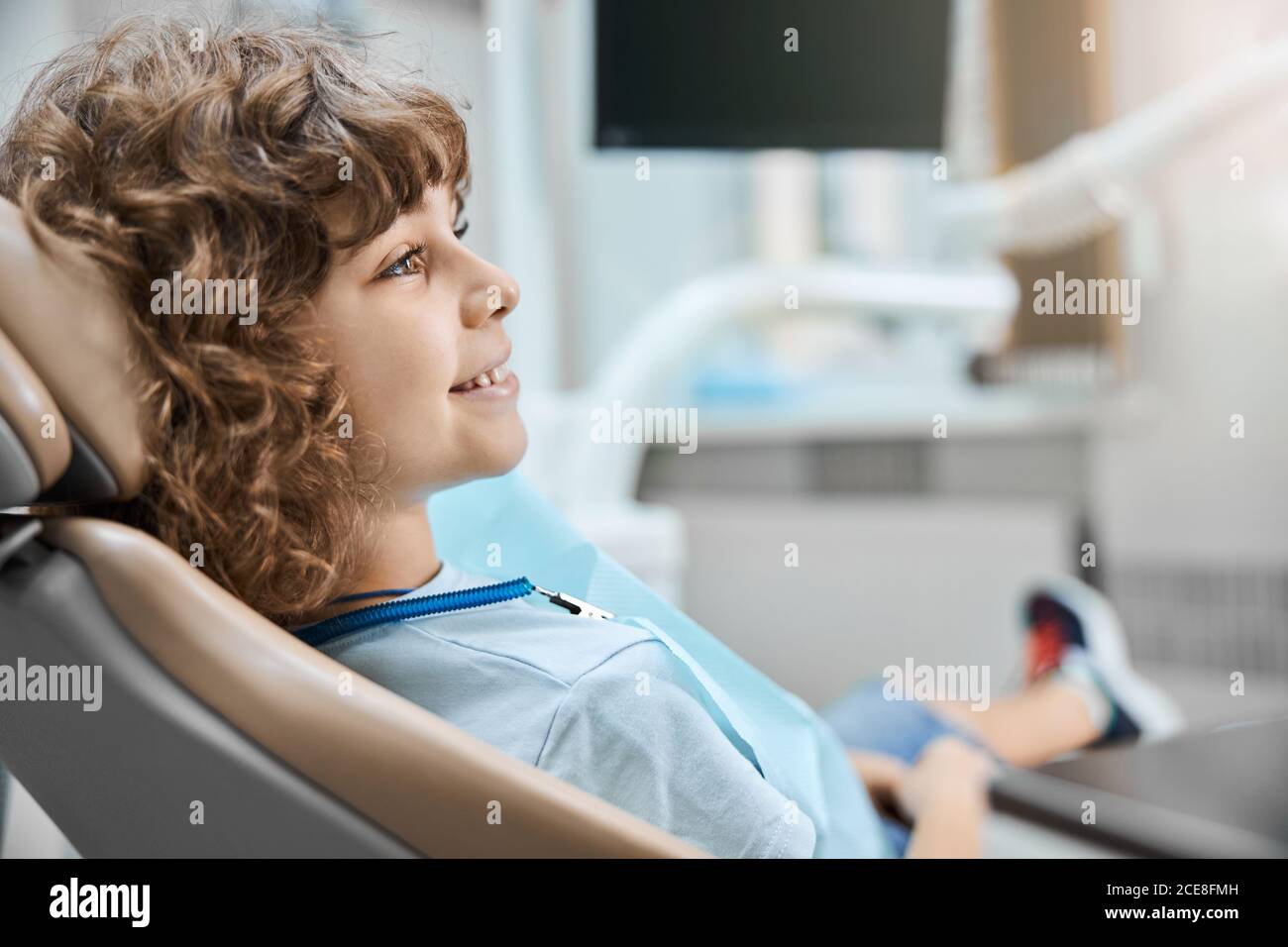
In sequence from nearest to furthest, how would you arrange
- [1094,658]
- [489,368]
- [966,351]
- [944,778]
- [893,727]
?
[489,368]
[944,778]
[893,727]
[1094,658]
[966,351]

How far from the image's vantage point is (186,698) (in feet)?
1.28

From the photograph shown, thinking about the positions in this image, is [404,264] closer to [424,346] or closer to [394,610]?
[424,346]

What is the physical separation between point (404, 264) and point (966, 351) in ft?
5.54

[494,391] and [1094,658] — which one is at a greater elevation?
Answer: [494,391]

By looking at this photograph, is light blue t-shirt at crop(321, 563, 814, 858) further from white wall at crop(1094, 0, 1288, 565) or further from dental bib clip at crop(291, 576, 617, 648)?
white wall at crop(1094, 0, 1288, 565)

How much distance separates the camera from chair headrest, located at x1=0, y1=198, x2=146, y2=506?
0.36 meters

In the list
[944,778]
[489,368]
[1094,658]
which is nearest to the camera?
[489,368]

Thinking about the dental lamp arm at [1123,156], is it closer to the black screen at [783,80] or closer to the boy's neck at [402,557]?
the black screen at [783,80]

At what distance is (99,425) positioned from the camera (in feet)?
1.23

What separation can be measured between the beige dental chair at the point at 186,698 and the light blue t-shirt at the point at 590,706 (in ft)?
0.09

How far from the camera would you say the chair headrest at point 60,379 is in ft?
1.17

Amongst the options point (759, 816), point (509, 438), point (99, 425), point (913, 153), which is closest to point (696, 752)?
point (759, 816)

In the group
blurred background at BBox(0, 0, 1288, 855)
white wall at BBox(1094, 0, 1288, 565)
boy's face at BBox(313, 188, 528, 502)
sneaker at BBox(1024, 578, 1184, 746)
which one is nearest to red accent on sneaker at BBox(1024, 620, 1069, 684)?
sneaker at BBox(1024, 578, 1184, 746)

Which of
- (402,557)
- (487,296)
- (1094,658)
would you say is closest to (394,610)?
(402,557)
